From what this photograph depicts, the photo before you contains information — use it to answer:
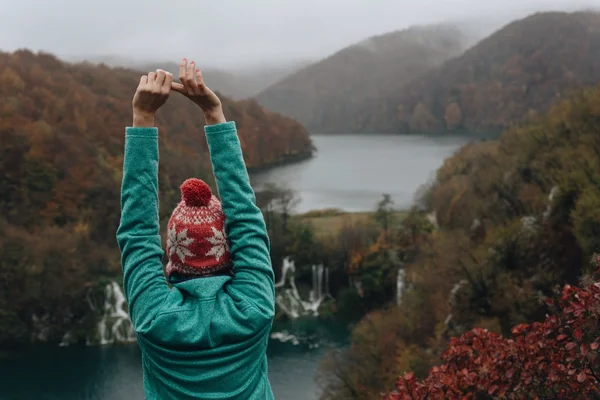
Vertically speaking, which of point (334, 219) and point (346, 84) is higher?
point (346, 84)

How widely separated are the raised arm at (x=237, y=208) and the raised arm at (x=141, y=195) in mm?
73

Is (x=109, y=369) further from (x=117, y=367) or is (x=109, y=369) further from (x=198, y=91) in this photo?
(x=198, y=91)

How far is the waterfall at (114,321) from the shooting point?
24484 mm

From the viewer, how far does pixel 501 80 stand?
52.2 metres

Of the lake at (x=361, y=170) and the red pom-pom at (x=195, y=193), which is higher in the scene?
the red pom-pom at (x=195, y=193)

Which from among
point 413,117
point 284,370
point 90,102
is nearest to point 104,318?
point 284,370

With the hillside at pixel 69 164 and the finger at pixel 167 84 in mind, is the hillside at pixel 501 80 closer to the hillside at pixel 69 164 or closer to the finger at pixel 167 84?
the hillside at pixel 69 164

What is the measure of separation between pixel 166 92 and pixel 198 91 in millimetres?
74

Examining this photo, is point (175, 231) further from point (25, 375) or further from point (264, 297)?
point (25, 375)

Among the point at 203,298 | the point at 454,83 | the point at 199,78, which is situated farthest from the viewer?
the point at 454,83

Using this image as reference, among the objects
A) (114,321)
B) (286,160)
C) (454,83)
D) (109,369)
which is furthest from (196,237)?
(454,83)

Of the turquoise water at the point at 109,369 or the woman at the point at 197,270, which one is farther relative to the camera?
the turquoise water at the point at 109,369

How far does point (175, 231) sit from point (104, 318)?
2623 cm

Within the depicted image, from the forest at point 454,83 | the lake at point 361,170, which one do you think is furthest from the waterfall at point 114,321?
the forest at point 454,83
